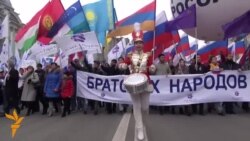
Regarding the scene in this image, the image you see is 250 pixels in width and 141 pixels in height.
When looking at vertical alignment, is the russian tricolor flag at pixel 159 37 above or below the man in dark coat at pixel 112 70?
above

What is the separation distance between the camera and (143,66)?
27.9 feet

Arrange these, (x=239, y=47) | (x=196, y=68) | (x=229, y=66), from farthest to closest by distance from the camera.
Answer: (x=239, y=47) < (x=196, y=68) < (x=229, y=66)

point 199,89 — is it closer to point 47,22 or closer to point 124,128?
point 124,128

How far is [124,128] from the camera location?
1086cm

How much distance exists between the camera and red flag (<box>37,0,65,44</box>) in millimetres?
16281

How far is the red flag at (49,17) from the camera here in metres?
16.3

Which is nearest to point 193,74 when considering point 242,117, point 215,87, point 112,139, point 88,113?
point 215,87

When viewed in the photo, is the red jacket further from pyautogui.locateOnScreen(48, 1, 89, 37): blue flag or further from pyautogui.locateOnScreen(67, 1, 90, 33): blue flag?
pyautogui.locateOnScreen(67, 1, 90, 33): blue flag

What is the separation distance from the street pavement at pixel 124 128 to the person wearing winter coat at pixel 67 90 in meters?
0.40

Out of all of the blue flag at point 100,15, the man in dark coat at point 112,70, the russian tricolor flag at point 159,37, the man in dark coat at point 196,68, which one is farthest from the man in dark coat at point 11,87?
the man in dark coat at point 196,68

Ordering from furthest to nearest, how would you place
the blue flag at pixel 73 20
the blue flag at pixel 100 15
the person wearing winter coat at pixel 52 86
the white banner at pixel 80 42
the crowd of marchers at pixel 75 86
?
the blue flag at pixel 100 15 < the blue flag at pixel 73 20 < the white banner at pixel 80 42 < the person wearing winter coat at pixel 52 86 < the crowd of marchers at pixel 75 86

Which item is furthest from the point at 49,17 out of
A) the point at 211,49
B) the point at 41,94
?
the point at 211,49

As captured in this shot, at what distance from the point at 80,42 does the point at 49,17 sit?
1.65 m

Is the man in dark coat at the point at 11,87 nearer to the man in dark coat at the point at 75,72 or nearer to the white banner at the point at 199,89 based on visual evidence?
the man in dark coat at the point at 75,72
